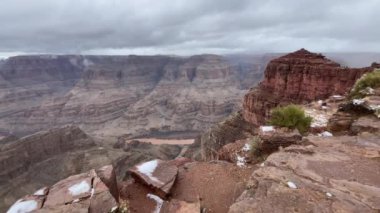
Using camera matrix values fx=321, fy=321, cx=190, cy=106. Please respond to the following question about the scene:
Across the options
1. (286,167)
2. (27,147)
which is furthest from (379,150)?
(27,147)

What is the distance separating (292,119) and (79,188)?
8230 mm

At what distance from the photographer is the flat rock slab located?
8.71 metres

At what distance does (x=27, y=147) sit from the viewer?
253 ft

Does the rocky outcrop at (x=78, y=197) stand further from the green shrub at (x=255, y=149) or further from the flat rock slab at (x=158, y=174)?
the green shrub at (x=255, y=149)

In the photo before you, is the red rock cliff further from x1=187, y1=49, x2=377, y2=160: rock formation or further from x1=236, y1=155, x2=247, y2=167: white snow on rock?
x1=236, y1=155, x2=247, y2=167: white snow on rock

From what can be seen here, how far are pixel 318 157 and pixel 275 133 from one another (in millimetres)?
2427

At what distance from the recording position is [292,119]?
12484 mm

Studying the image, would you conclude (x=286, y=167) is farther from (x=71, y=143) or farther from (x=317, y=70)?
(x=71, y=143)

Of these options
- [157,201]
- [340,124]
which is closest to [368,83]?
[340,124]

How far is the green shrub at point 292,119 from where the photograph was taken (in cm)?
1229

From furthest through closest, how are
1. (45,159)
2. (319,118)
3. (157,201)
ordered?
(45,159) < (319,118) < (157,201)

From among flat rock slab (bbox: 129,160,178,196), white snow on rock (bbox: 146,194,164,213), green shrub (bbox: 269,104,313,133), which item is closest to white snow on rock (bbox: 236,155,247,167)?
flat rock slab (bbox: 129,160,178,196)

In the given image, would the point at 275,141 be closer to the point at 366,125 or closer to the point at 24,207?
the point at 366,125

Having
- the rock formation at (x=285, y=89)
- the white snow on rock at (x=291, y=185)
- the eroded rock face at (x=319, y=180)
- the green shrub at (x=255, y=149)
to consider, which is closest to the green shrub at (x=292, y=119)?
the green shrub at (x=255, y=149)
